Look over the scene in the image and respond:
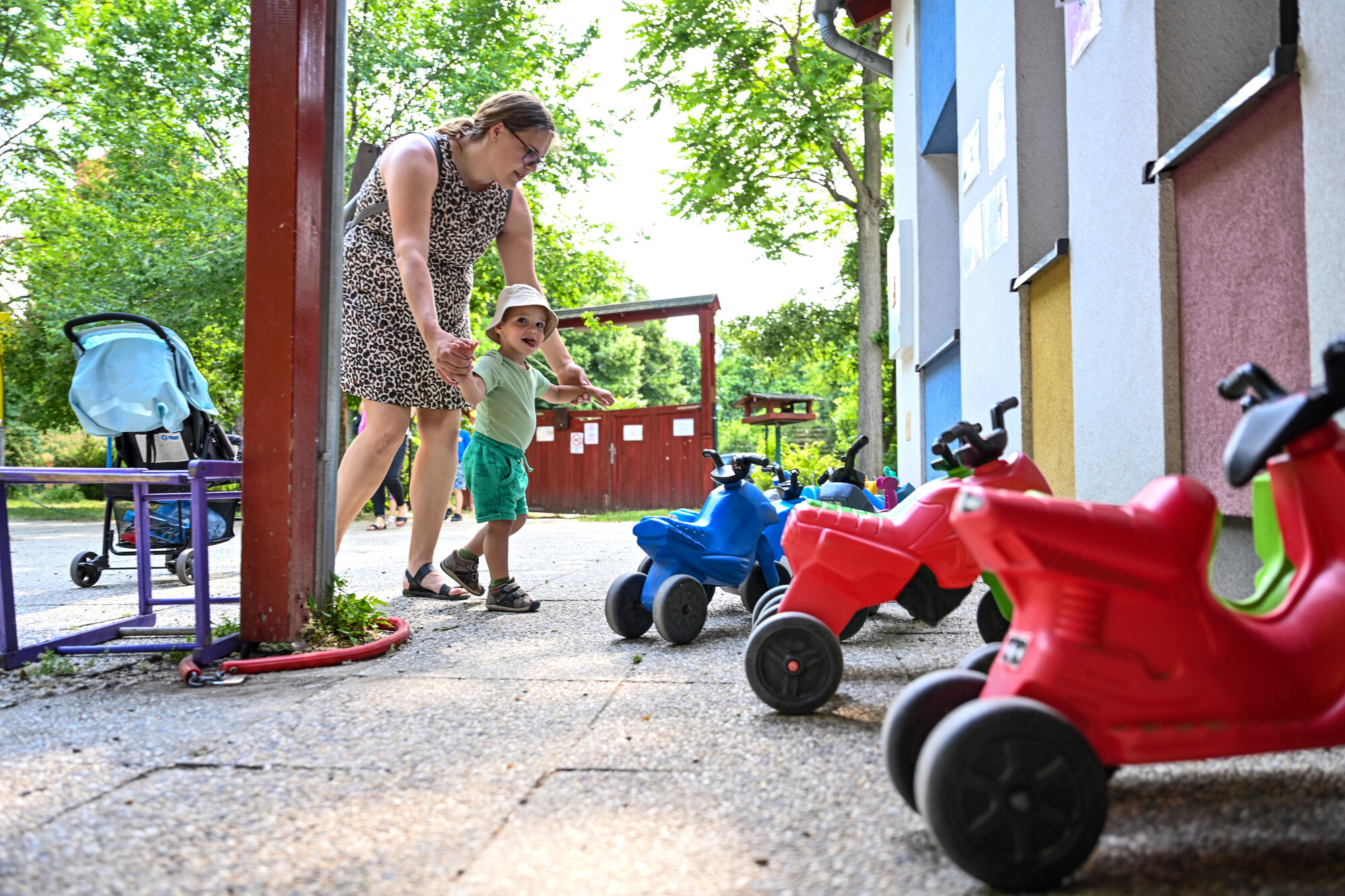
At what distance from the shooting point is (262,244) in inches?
98.7

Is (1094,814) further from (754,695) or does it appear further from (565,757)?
(754,695)

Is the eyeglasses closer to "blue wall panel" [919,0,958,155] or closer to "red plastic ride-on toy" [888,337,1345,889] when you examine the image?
"red plastic ride-on toy" [888,337,1345,889]

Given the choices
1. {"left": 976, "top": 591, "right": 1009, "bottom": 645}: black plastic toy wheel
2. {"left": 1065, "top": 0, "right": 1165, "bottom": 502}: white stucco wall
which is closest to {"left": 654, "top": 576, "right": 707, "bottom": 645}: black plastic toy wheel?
{"left": 976, "top": 591, "right": 1009, "bottom": 645}: black plastic toy wheel

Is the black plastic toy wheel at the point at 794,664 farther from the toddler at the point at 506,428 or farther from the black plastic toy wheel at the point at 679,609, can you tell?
the toddler at the point at 506,428

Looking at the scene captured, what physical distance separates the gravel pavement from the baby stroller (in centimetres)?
216

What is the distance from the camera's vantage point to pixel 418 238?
296 centimetres

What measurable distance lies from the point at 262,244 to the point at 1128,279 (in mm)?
2655

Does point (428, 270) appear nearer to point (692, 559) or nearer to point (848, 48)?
point (692, 559)

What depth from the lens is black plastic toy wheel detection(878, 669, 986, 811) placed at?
1.20 m

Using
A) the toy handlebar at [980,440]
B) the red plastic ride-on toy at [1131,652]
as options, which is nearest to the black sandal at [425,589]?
the toy handlebar at [980,440]

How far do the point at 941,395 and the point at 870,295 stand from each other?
5.77 metres

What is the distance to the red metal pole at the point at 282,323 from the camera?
96.5 inches

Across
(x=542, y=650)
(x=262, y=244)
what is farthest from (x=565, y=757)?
(x=262, y=244)

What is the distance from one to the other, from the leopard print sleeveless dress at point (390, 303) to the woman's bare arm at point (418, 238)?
17 cm
